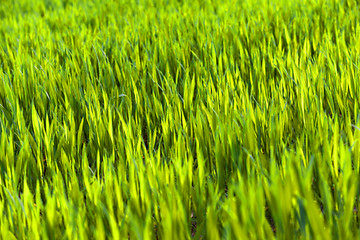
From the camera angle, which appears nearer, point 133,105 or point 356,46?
point 133,105

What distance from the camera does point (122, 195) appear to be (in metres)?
1.00

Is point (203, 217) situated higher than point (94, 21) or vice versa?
point (94, 21)

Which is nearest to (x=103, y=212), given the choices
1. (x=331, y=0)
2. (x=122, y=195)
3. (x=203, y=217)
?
(x=122, y=195)

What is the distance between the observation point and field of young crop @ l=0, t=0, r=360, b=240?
807 mm

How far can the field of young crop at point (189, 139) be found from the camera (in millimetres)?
807

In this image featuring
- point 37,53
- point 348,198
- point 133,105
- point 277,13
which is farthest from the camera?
point 277,13

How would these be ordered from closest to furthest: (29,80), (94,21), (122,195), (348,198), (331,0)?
(348,198) → (122,195) → (29,80) → (331,0) → (94,21)

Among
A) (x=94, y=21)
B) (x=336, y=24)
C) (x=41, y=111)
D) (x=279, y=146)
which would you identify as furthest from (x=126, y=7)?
(x=279, y=146)

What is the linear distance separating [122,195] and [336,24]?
179 centimetres

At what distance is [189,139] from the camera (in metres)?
1.25

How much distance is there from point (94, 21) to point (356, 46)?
6.72ft

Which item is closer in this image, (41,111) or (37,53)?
(41,111)

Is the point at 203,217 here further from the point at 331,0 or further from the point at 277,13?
the point at 331,0

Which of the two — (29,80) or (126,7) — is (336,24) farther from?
(126,7)
